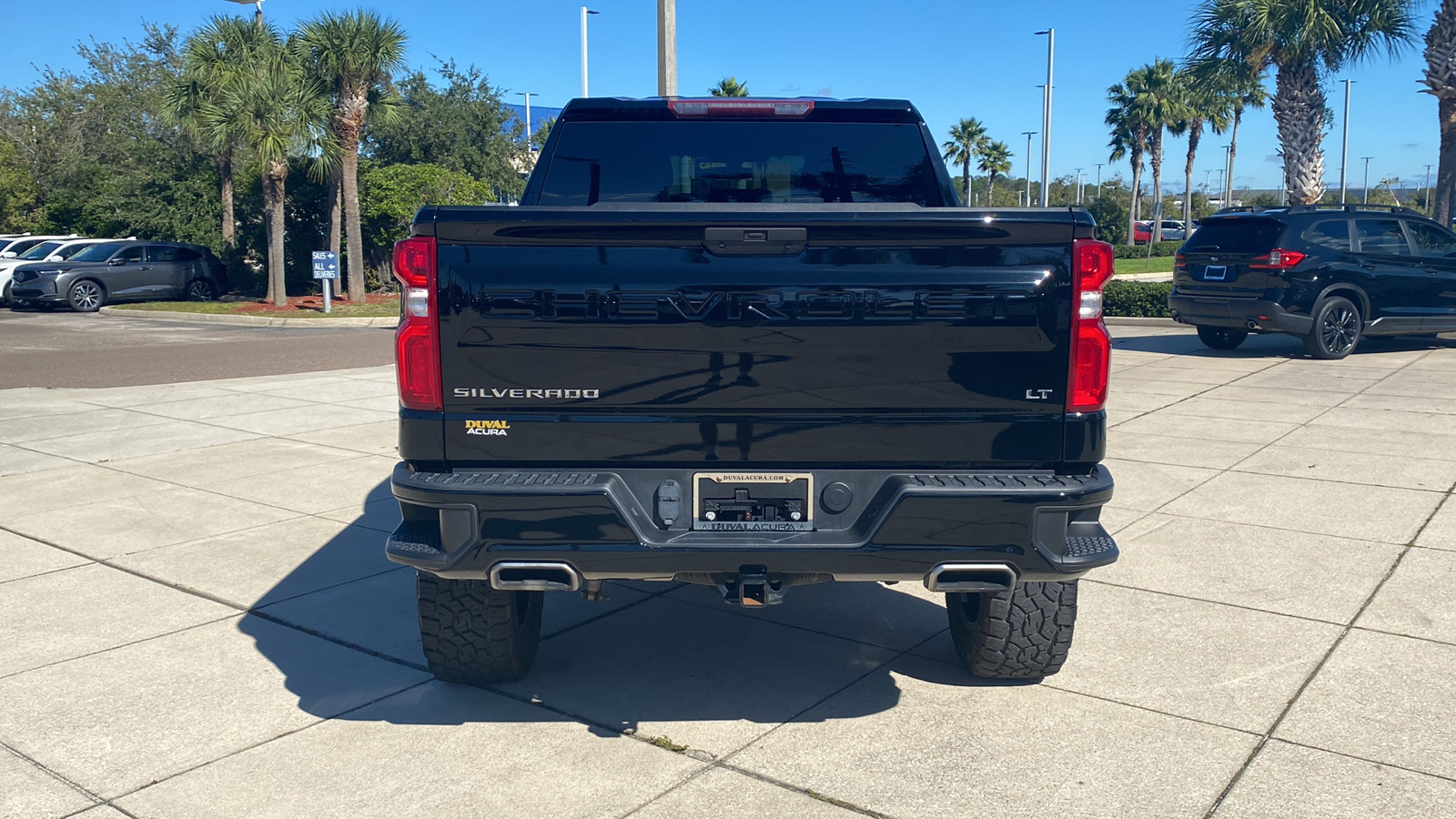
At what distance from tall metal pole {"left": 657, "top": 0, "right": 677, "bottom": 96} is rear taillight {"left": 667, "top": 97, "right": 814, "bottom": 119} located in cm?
726

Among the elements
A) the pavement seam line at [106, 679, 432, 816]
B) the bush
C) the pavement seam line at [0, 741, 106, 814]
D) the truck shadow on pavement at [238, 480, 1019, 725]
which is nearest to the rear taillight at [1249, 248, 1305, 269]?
the truck shadow on pavement at [238, 480, 1019, 725]

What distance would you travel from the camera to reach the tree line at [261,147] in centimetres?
2572

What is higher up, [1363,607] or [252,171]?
[252,171]

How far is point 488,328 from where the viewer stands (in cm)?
329

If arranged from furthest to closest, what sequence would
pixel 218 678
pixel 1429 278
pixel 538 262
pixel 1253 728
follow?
pixel 1429 278, pixel 218 678, pixel 1253 728, pixel 538 262

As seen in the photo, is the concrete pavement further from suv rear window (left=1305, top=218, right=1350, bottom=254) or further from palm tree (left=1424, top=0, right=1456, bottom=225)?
palm tree (left=1424, top=0, right=1456, bottom=225)

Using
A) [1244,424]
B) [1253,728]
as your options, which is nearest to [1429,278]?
[1244,424]

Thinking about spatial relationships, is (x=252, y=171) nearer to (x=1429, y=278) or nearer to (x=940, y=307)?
(x=1429, y=278)

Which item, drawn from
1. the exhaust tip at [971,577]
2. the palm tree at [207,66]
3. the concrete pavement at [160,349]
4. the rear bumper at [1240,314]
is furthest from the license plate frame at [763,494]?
the palm tree at [207,66]

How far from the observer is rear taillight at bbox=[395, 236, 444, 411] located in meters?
3.29

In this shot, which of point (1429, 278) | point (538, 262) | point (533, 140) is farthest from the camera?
point (533, 140)

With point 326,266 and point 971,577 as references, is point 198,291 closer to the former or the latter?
point 326,266

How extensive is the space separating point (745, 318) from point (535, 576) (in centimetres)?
99

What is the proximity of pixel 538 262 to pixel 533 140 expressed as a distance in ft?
178
